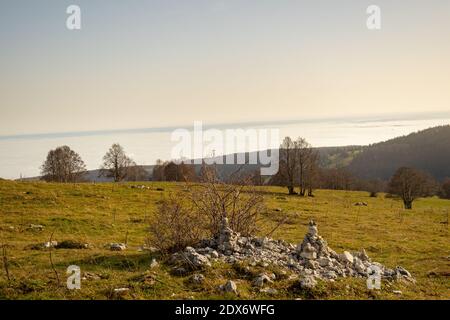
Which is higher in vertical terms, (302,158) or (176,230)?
(302,158)

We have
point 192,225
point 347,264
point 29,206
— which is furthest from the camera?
point 29,206

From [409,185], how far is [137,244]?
50091mm

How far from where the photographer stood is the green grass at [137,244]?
1057cm

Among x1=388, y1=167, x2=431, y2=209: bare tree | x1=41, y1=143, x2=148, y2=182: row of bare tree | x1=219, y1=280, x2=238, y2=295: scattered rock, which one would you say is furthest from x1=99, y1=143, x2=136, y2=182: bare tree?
x1=219, y1=280, x2=238, y2=295: scattered rock

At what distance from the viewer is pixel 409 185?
5969 cm

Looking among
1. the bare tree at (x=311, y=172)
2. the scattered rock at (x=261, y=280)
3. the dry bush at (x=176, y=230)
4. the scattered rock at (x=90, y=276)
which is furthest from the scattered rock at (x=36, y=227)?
the bare tree at (x=311, y=172)

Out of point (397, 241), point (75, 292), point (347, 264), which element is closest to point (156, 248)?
point (75, 292)

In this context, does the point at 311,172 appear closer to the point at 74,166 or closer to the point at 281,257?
the point at 74,166

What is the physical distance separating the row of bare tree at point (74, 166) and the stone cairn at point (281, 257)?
58.9 meters

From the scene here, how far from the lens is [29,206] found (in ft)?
97.0

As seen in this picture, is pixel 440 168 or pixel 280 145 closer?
pixel 280 145

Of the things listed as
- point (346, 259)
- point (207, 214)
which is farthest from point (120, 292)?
point (346, 259)
